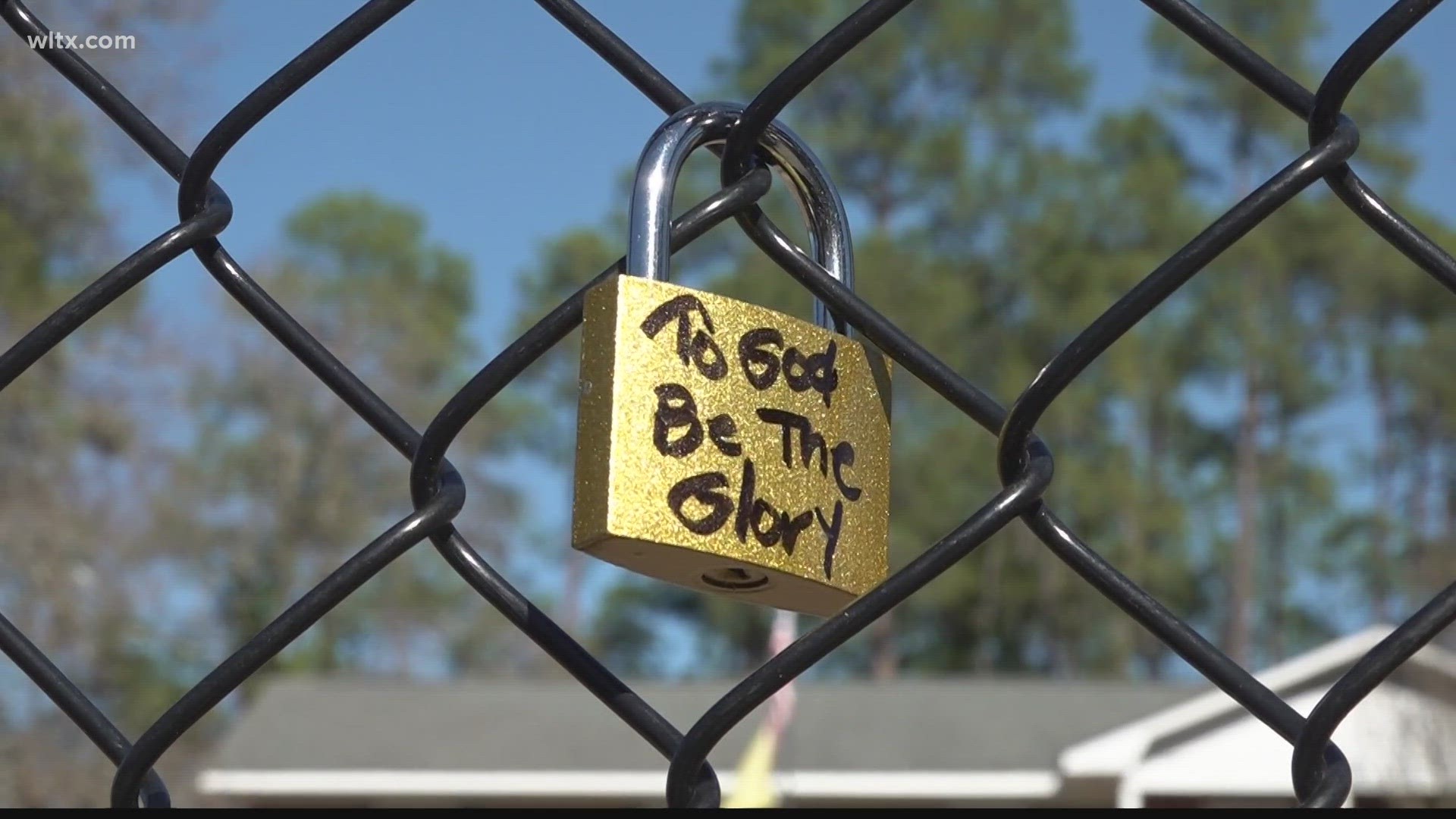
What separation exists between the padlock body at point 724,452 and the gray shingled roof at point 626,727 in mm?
14185

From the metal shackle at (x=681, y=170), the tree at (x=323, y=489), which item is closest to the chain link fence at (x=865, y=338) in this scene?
the metal shackle at (x=681, y=170)

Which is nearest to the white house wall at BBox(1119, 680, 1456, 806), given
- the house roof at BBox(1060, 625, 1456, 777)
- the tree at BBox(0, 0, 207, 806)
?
the house roof at BBox(1060, 625, 1456, 777)

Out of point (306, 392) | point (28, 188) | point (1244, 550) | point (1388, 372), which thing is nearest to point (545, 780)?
Result: point (28, 188)

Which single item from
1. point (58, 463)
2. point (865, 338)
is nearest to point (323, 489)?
point (58, 463)

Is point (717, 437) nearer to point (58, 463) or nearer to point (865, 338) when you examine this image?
point (865, 338)

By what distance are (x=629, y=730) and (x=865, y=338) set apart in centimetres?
1561

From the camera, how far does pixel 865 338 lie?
98 cm

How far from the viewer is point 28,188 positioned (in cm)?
1371

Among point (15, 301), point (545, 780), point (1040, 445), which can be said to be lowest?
point (1040, 445)

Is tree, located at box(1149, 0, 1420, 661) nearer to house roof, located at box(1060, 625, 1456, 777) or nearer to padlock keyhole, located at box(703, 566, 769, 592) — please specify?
house roof, located at box(1060, 625, 1456, 777)

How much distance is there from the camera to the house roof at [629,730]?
15.1 metres

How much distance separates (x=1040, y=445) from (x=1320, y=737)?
211 mm

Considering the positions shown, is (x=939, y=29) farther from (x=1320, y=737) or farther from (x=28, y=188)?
(x=1320, y=737)

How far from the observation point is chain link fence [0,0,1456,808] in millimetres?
871
